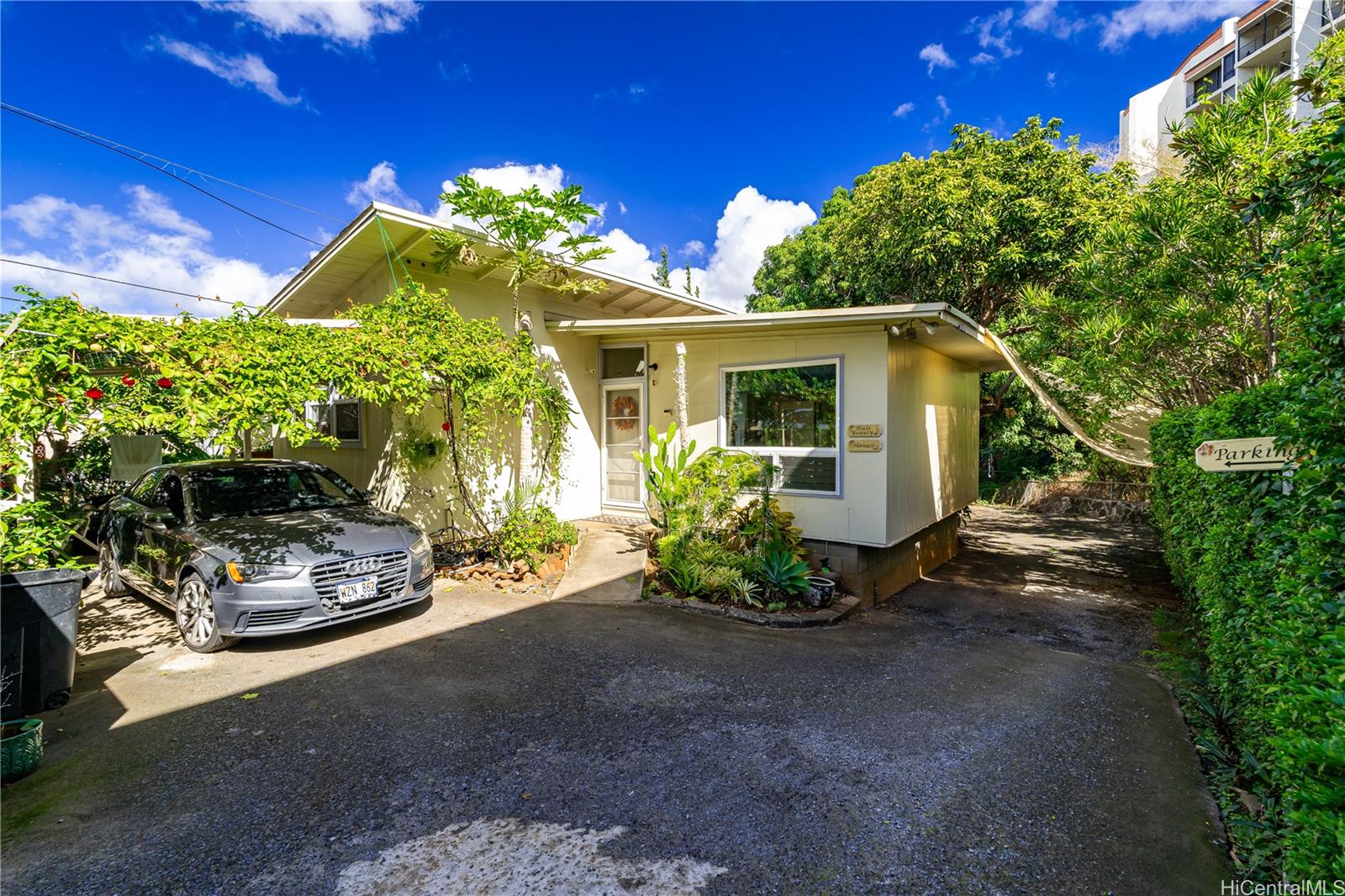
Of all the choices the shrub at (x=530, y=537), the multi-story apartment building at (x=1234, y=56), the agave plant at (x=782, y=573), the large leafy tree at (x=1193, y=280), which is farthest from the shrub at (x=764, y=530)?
the multi-story apartment building at (x=1234, y=56)

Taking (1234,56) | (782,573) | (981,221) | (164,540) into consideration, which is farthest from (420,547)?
(1234,56)

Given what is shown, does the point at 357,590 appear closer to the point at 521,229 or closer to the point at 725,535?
the point at 725,535

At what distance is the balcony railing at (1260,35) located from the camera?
1102 inches

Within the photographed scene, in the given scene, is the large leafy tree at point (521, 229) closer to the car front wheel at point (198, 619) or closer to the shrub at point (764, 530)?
the shrub at point (764, 530)

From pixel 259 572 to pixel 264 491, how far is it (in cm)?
154

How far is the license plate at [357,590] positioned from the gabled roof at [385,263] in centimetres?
424

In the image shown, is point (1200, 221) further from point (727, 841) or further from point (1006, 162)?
point (1006, 162)

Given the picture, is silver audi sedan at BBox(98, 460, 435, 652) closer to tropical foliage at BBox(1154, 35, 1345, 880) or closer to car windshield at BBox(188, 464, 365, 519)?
car windshield at BBox(188, 464, 365, 519)

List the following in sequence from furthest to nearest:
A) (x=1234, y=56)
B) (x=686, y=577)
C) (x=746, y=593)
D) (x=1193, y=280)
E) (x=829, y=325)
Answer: (x=1234, y=56)
(x=829, y=325)
(x=686, y=577)
(x=746, y=593)
(x=1193, y=280)

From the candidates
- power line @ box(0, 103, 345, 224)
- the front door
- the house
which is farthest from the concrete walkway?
power line @ box(0, 103, 345, 224)

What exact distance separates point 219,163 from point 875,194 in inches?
556

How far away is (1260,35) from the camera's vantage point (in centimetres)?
2867

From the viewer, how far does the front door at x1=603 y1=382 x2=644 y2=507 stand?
919 cm

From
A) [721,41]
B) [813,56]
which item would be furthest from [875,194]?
[721,41]
